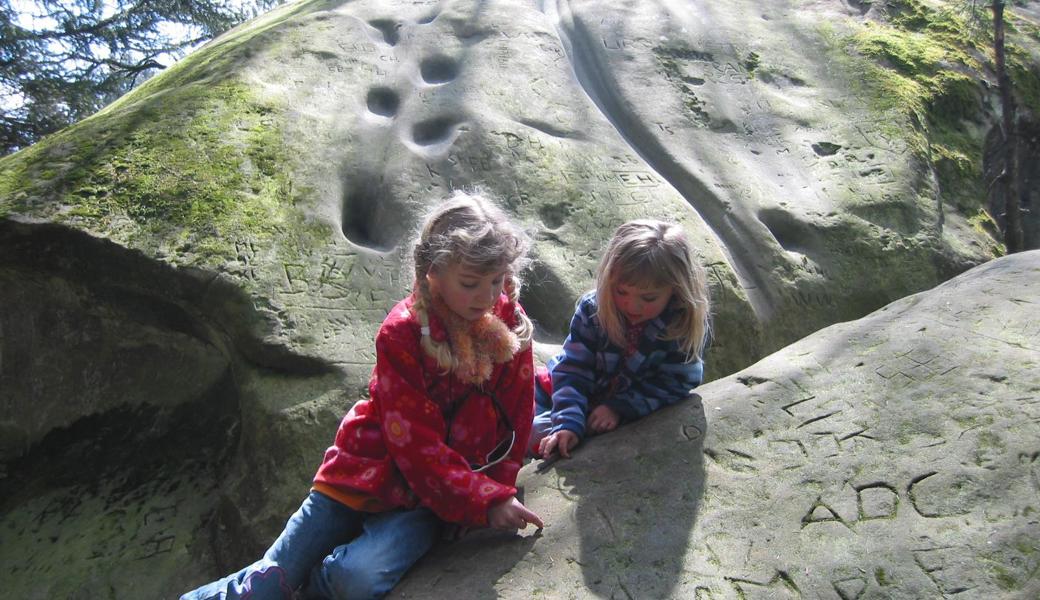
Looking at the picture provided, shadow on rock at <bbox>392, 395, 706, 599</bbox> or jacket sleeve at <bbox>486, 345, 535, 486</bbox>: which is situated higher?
jacket sleeve at <bbox>486, 345, 535, 486</bbox>

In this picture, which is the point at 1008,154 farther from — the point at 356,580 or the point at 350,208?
the point at 356,580

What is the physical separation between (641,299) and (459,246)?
542 millimetres

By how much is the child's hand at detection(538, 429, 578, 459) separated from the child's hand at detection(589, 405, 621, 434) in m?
0.08

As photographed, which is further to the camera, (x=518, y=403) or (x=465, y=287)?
(x=518, y=403)

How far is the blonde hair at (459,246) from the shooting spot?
1934 millimetres

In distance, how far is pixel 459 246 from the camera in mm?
1933

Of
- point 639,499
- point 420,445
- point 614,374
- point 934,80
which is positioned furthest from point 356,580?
point 934,80

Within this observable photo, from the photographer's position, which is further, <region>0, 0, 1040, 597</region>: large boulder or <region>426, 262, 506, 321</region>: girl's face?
<region>0, 0, 1040, 597</region>: large boulder

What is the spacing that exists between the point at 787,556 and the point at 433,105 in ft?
7.82

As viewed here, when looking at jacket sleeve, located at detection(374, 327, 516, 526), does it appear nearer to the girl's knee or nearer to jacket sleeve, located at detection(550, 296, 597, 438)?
the girl's knee

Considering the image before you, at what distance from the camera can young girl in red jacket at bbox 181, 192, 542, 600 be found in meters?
1.94

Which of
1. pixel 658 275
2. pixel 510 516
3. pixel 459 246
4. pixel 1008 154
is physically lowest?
pixel 1008 154

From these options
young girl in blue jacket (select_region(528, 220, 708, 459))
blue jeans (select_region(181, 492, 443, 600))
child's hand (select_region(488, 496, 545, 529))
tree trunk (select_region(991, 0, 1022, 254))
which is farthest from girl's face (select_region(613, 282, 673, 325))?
tree trunk (select_region(991, 0, 1022, 254))

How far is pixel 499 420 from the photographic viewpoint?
2.15 metres
